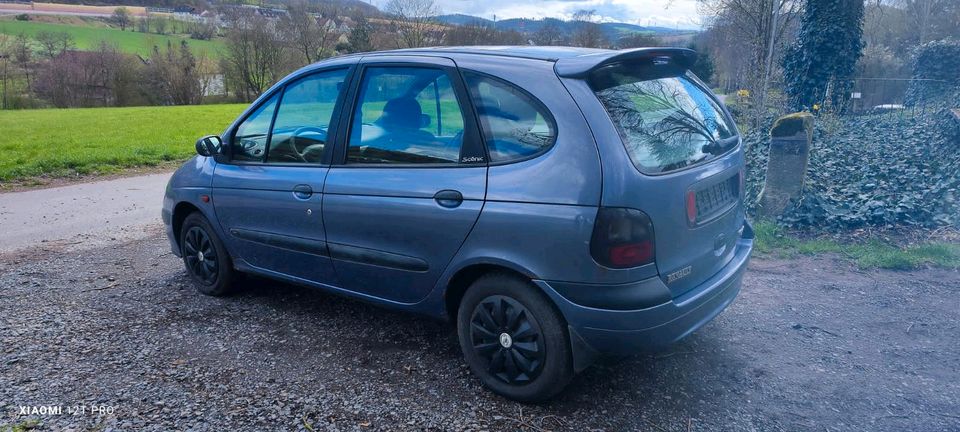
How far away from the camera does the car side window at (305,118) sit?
3971 millimetres

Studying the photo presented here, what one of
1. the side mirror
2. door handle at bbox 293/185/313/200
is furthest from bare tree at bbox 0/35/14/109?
door handle at bbox 293/185/313/200

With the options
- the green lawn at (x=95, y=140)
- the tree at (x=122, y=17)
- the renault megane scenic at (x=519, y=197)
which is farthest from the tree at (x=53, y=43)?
the renault megane scenic at (x=519, y=197)

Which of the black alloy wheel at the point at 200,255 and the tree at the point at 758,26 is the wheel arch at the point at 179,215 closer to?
the black alloy wheel at the point at 200,255

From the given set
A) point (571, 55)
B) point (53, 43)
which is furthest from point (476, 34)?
point (53, 43)

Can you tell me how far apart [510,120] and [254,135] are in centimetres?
A: 216

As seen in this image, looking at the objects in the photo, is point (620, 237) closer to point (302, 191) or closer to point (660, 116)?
point (660, 116)

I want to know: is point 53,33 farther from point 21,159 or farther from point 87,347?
point 87,347

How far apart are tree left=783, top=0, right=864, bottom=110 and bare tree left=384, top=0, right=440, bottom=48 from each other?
1190 cm

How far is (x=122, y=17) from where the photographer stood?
5003 cm

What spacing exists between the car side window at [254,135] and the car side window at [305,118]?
0.09 m

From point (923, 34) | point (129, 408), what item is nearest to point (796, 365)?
point (129, 408)

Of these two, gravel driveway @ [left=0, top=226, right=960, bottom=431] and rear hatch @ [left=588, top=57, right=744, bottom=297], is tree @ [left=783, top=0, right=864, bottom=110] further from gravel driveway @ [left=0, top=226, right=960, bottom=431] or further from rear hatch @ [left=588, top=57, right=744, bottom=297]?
rear hatch @ [left=588, top=57, right=744, bottom=297]

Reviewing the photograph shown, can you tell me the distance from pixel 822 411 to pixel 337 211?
9.20 feet

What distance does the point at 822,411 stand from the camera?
3123 mm
